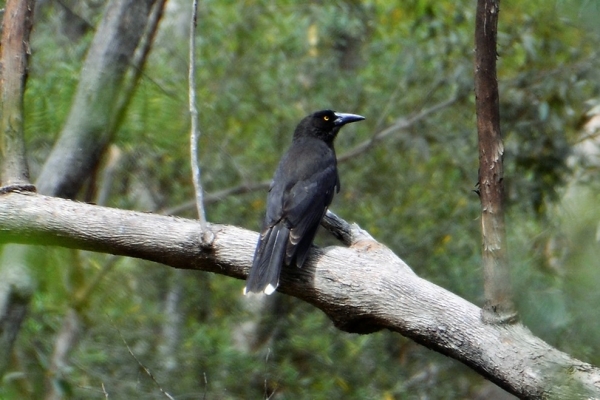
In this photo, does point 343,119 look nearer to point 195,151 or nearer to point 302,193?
point 302,193

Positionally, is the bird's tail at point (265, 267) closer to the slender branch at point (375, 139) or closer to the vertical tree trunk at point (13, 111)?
the vertical tree trunk at point (13, 111)

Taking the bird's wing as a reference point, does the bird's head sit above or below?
above

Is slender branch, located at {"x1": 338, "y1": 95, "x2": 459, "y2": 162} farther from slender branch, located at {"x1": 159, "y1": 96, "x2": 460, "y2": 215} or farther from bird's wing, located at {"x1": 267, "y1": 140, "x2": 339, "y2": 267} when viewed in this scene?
bird's wing, located at {"x1": 267, "y1": 140, "x2": 339, "y2": 267}

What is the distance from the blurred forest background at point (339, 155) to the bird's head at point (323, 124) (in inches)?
70.1

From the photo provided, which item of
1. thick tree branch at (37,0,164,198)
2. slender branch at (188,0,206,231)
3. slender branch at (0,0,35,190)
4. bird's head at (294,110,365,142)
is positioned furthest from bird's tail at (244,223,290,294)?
bird's head at (294,110,365,142)

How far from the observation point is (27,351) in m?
5.30

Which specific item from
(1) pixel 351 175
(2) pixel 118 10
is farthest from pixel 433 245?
(2) pixel 118 10

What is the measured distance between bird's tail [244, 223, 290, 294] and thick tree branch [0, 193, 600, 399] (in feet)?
0.16

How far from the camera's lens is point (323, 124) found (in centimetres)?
572

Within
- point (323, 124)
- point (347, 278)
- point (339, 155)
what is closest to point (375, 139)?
point (339, 155)

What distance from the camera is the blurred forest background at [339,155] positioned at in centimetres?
714

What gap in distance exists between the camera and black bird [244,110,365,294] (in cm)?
359

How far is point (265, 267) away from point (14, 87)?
1.37 meters

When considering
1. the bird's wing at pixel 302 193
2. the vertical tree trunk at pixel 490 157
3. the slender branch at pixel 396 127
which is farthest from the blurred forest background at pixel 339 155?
the vertical tree trunk at pixel 490 157
